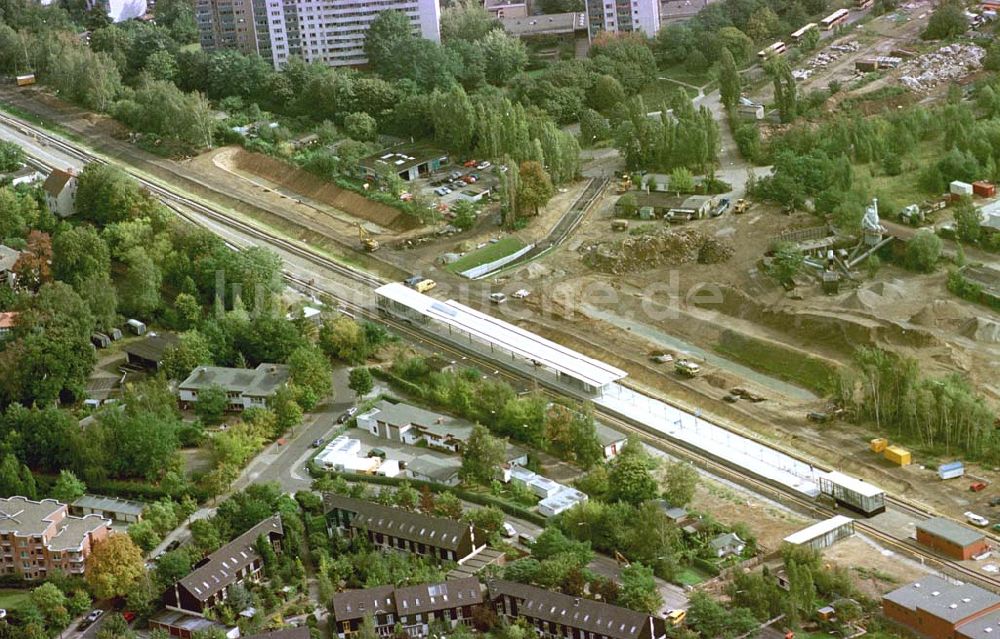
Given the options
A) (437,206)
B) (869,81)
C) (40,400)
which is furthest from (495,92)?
(40,400)

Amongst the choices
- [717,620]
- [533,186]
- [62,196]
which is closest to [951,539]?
[717,620]

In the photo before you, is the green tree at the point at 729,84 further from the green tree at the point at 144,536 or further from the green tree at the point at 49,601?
the green tree at the point at 49,601

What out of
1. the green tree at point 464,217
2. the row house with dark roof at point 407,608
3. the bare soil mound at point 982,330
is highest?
the green tree at point 464,217

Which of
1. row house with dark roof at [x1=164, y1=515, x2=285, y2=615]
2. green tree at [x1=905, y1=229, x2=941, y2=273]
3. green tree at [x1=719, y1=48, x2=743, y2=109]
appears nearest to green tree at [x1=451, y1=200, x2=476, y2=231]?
green tree at [x1=719, y1=48, x2=743, y2=109]

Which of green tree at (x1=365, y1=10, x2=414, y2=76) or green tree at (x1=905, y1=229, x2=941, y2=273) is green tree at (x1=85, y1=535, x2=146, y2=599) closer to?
green tree at (x1=905, y1=229, x2=941, y2=273)

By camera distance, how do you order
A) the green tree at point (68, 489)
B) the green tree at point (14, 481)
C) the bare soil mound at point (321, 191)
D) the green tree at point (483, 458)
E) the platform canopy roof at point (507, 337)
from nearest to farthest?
the green tree at point (483, 458)
the green tree at point (68, 489)
the green tree at point (14, 481)
the platform canopy roof at point (507, 337)
the bare soil mound at point (321, 191)

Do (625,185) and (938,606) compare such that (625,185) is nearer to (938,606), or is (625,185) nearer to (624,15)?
(624,15)

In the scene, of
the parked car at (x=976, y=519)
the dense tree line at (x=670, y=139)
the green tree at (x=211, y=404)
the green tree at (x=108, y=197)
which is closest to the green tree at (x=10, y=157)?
the green tree at (x=108, y=197)
